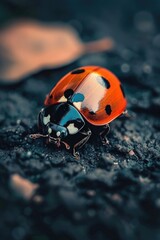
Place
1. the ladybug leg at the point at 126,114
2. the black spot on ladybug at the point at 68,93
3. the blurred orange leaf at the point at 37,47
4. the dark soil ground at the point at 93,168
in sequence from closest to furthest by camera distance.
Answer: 1. the dark soil ground at the point at 93,168
2. the black spot on ladybug at the point at 68,93
3. the ladybug leg at the point at 126,114
4. the blurred orange leaf at the point at 37,47

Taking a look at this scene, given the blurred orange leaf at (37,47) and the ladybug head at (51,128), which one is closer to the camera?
the ladybug head at (51,128)

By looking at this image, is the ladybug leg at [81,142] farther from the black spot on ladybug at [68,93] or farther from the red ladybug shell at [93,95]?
the black spot on ladybug at [68,93]

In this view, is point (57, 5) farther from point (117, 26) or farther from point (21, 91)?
point (21, 91)

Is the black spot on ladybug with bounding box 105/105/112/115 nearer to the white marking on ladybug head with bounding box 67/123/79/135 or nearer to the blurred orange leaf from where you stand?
the white marking on ladybug head with bounding box 67/123/79/135

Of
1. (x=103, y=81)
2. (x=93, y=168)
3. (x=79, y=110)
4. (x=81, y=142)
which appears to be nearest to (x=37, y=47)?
(x=103, y=81)

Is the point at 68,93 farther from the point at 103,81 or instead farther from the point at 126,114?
the point at 126,114

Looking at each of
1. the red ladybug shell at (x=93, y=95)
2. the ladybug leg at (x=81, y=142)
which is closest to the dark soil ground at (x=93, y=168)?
the ladybug leg at (x=81, y=142)

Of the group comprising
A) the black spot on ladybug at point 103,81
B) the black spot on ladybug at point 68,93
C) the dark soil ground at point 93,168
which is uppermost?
the black spot on ladybug at point 103,81
